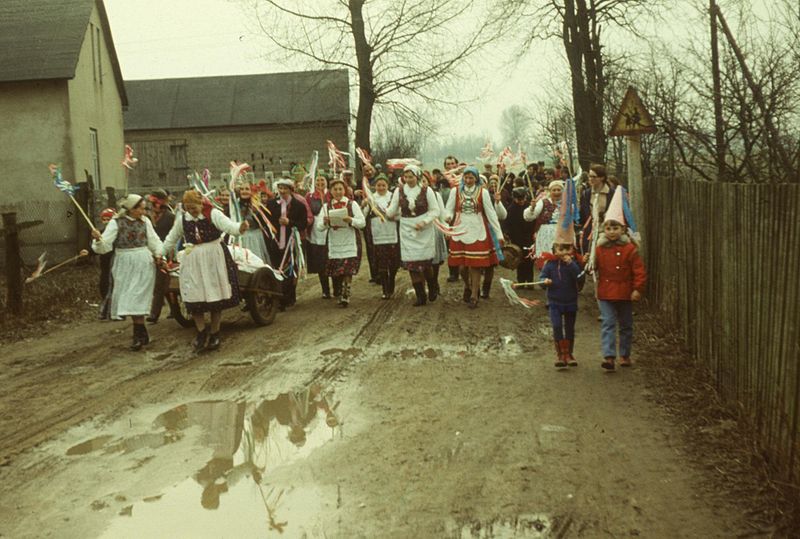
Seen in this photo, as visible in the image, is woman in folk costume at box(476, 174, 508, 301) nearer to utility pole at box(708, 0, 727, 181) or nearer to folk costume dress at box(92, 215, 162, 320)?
utility pole at box(708, 0, 727, 181)

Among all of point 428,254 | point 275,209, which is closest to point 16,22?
point 275,209

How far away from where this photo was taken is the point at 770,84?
10.6 metres

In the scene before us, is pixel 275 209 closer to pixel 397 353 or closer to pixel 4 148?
pixel 397 353

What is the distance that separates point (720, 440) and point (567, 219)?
4.12 metres

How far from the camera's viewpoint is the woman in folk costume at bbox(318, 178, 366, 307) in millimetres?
13891

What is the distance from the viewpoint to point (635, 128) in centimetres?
1182

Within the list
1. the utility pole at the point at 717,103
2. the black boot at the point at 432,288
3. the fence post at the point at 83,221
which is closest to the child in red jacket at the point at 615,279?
the utility pole at the point at 717,103

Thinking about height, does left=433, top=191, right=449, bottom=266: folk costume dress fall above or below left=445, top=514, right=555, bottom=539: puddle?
above

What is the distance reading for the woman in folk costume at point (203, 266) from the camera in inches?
425

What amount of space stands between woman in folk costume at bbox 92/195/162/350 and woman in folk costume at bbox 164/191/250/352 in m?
0.46

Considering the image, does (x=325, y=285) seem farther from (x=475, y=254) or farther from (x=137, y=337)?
(x=137, y=337)

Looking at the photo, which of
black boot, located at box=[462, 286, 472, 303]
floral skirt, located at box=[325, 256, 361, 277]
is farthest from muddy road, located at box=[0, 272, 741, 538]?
floral skirt, located at box=[325, 256, 361, 277]

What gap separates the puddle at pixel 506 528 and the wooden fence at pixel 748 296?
137cm

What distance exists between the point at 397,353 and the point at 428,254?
3.67m
